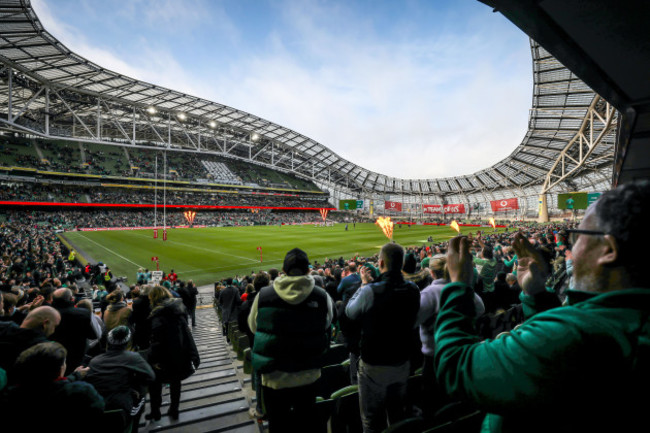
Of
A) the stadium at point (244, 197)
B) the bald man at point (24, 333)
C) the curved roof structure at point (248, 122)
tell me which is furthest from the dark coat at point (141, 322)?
the curved roof structure at point (248, 122)

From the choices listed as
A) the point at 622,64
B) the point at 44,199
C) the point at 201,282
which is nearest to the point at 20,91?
the point at 44,199

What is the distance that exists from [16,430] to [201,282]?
1634cm

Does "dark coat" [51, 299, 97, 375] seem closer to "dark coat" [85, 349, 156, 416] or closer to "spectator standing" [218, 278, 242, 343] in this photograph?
"dark coat" [85, 349, 156, 416]

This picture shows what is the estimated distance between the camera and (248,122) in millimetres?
66438

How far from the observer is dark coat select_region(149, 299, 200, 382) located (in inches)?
163

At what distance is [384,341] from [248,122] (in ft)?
228

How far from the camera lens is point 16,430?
2.22 meters

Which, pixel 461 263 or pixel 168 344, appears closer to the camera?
pixel 461 263

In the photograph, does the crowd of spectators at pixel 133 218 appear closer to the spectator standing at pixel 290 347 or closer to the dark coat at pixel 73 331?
the dark coat at pixel 73 331

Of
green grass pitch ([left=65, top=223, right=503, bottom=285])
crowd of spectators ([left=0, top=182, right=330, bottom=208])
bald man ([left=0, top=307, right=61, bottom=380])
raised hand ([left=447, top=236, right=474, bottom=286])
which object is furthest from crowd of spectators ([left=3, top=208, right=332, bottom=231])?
raised hand ([left=447, top=236, right=474, bottom=286])

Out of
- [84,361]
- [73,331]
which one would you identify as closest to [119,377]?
[73,331]

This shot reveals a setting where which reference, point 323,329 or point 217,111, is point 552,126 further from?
point 217,111

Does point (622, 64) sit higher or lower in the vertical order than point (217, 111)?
lower

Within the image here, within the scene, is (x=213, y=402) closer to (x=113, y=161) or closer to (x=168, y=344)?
(x=168, y=344)
